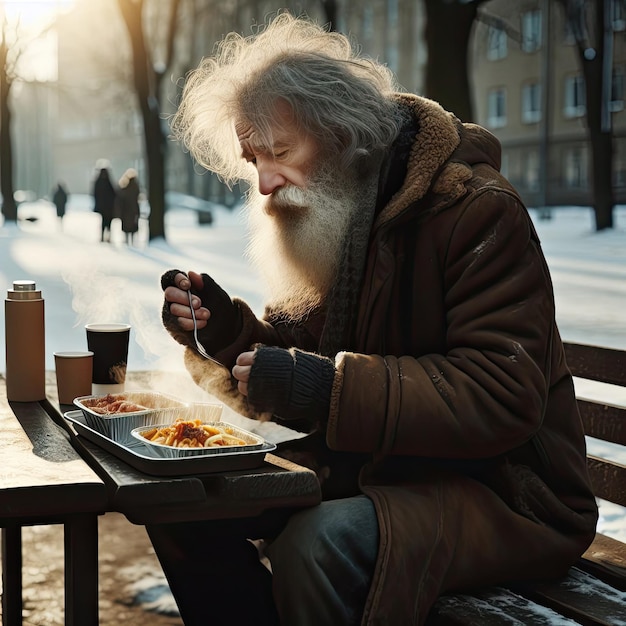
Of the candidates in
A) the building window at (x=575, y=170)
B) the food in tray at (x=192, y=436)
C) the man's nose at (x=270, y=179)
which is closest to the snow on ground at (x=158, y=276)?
the man's nose at (x=270, y=179)

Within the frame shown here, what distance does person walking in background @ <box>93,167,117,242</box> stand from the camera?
1761cm

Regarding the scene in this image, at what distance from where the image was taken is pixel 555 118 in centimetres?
3381

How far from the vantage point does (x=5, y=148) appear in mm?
18797

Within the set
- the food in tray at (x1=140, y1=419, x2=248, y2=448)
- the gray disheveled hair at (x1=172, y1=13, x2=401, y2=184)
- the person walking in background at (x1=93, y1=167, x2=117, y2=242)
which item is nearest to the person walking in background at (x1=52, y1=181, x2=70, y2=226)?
the person walking in background at (x1=93, y1=167, x2=117, y2=242)

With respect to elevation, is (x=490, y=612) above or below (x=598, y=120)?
below

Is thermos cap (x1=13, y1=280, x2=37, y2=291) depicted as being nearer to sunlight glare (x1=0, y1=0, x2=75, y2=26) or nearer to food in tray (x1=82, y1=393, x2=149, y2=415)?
food in tray (x1=82, y1=393, x2=149, y2=415)

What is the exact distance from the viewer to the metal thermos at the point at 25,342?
2504 mm

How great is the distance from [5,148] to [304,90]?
17.6 metres

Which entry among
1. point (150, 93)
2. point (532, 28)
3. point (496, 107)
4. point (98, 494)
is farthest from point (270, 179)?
point (496, 107)

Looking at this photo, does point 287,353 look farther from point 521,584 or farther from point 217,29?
point 217,29

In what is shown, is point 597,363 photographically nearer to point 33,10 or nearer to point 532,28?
point 33,10

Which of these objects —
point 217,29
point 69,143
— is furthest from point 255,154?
point 69,143

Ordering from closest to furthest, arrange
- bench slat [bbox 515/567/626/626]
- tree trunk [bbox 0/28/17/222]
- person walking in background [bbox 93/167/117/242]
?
1. bench slat [bbox 515/567/626/626]
2. tree trunk [bbox 0/28/17/222]
3. person walking in background [bbox 93/167/117/242]

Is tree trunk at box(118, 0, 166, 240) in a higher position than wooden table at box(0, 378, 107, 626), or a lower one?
higher
